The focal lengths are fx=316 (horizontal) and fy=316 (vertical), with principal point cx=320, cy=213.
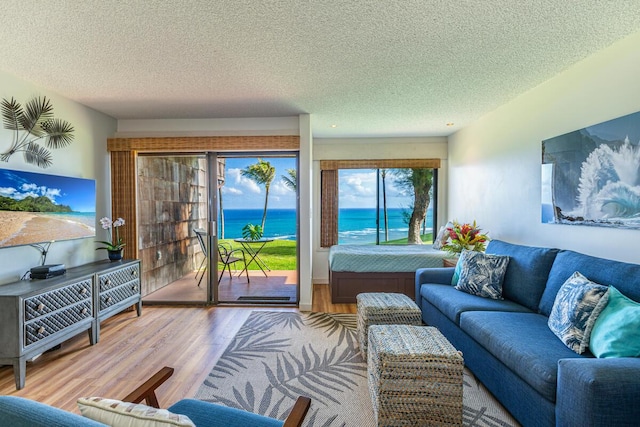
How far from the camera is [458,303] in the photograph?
106 inches

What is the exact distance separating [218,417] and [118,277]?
2848 mm

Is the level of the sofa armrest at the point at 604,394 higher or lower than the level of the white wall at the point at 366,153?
lower

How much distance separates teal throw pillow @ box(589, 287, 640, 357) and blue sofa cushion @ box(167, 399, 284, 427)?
66.6 inches

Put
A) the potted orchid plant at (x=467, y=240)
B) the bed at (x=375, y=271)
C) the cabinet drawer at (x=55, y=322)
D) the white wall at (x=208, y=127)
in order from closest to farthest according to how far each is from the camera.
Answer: the cabinet drawer at (x=55, y=322) < the potted orchid plant at (x=467, y=240) < the white wall at (x=208, y=127) < the bed at (x=375, y=271)

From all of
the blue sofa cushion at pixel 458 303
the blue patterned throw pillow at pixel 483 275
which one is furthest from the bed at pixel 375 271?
the blue patterned throw pillow at pixel 483 275

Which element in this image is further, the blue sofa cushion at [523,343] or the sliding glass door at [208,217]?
the sliding glass door at [208,217]

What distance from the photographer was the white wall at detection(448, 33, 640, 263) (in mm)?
2227

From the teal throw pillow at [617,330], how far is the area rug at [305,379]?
72cm

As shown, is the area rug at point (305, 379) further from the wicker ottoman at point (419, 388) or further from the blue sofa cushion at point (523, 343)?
the blue sofa cushion at point (523, 343)

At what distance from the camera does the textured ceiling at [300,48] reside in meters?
1.87

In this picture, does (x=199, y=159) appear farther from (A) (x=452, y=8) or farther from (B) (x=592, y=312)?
(B) (x=592, y=312)

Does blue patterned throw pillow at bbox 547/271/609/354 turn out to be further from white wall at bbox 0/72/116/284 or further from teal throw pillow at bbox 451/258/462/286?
white wall at bbox 0/72/116/284

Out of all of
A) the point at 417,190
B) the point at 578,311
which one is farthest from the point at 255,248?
the point at 578,311

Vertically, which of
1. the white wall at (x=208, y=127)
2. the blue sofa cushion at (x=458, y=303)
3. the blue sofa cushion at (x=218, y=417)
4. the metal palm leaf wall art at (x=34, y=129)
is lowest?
the blue sofa cushion at (x=218, y=417)
